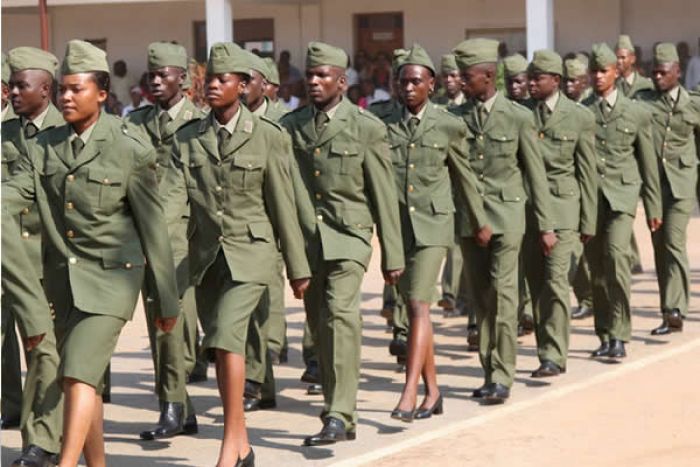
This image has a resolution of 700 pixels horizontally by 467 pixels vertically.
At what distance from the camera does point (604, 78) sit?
12648 mm

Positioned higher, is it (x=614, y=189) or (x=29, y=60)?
(x=29, y=60)

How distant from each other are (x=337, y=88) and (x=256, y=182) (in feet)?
3.73

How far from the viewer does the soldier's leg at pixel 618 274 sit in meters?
12.3

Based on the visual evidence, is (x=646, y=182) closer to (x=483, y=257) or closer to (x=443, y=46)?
(x=483, y=257)

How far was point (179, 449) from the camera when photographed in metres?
9.49

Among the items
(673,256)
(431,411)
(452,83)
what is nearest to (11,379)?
Result: (431,411)

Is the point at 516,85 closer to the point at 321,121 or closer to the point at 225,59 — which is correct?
the point at 321,121

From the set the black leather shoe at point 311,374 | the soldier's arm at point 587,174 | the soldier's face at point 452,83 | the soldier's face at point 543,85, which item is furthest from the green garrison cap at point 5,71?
the soldier's face at point 452,83

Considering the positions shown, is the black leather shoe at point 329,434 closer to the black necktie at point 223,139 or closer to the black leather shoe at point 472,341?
the black necktie at point 223,139

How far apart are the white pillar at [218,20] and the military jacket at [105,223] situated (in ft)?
66.0

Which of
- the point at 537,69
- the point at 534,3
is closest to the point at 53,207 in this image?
the point at 537,69

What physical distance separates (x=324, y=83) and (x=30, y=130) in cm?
154

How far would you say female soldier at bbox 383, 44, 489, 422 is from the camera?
33.3 ft

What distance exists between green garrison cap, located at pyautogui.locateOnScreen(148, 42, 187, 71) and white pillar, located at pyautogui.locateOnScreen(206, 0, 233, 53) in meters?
16.9
